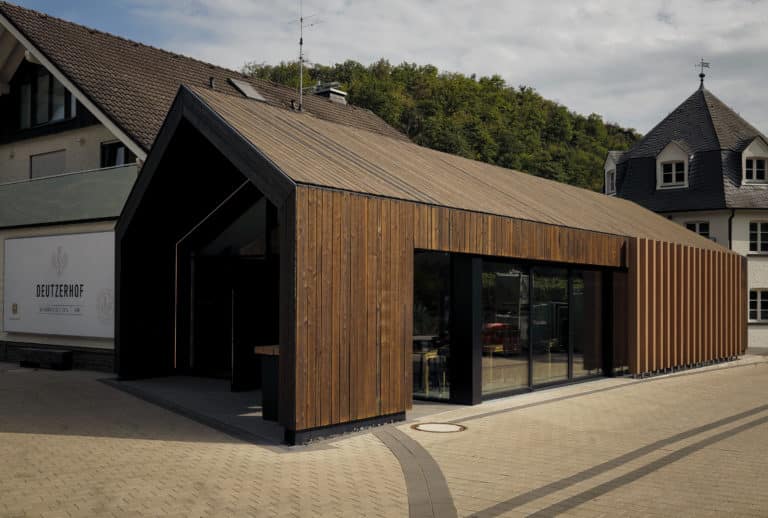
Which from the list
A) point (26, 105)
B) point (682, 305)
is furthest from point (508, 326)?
point (26, 105)

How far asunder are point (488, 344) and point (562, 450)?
390 cm

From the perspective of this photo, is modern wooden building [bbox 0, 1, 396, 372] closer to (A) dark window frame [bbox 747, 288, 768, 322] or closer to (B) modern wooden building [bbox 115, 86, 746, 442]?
(B) modern wooden building [bbox 115, 86, 746, 442]

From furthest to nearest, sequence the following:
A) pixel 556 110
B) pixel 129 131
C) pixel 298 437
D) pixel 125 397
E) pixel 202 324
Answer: pixel 556 110 → pixel 129 131 → pixel 202 324 → pixel 125 397 → pixel 298 437

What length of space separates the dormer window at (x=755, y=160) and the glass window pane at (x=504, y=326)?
864 inches

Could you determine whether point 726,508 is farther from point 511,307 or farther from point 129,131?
point 129,131

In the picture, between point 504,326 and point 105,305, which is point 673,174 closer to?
point 504,326

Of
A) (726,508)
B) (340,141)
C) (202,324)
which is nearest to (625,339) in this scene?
(340,141)

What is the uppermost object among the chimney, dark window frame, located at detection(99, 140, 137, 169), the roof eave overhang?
the chimney

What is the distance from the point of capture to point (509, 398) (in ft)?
43.8

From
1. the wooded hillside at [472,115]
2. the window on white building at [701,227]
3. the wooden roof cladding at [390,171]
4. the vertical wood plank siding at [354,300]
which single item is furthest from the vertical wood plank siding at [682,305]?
the wooded hillside at [472,115]

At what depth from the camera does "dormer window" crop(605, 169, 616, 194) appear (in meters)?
37.1

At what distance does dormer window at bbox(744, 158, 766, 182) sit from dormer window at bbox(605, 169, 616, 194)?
632 centimetres

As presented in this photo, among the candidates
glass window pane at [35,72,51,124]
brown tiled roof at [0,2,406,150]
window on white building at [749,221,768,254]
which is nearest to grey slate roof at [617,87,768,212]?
window on white building at [749,221,768,254]

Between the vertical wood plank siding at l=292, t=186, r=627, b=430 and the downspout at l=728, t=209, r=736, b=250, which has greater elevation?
the downspout at l=728, t=209, r=736, b=250
